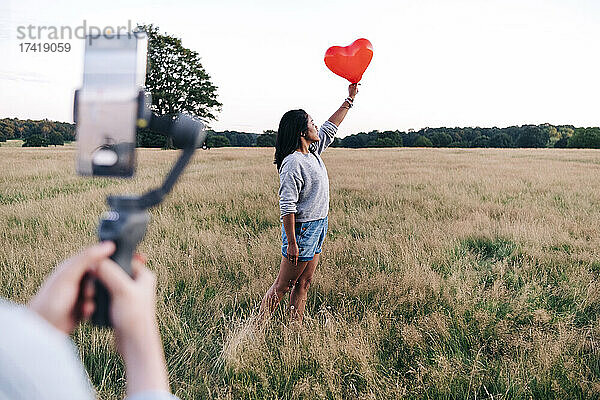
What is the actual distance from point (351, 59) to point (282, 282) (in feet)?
7.03

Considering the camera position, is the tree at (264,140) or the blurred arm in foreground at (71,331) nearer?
the blurred arm in foreground at (71,331)

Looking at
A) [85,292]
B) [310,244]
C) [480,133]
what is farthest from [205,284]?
[480,133]

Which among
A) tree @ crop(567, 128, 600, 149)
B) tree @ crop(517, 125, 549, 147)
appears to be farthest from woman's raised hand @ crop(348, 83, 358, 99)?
tree @ crop(517, 125, 549, 147)

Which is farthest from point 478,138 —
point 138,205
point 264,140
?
point 138,205

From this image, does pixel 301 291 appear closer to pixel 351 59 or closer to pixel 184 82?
pixel 351 59

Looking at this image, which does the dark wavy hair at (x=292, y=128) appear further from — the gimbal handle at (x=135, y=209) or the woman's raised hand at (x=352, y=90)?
the gimbal handle at (x=135, y=209)

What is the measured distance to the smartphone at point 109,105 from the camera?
60 centimetres

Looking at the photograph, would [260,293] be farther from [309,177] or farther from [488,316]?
[488,316]

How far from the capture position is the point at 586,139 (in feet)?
228

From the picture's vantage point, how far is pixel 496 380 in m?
2.91

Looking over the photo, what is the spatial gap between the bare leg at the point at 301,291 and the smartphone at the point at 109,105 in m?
2.91

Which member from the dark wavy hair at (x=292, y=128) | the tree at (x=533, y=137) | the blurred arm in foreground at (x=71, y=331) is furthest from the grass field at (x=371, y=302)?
the tree at (x=533, y=137)

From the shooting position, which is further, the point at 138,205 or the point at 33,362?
the point at 138,205

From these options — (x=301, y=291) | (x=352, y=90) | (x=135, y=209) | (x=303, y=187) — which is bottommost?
(x=301, y=291)
